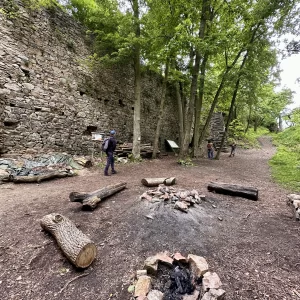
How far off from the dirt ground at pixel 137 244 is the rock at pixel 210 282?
14 centimetres

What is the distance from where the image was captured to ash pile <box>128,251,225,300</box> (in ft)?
5.45

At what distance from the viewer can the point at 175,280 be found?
1.90m

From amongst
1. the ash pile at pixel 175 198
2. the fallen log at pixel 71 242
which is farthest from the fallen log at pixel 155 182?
the fallen log at pixel 71 242

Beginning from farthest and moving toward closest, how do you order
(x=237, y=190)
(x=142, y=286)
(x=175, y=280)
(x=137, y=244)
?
(x=237, y=190) → (x=137, y=244) → (x=175, y=280) → (x=142, y=286)

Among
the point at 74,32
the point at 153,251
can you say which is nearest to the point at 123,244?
the point at 153,251

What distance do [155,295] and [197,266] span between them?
54 centimetres

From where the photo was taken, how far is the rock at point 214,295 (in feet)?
5.18

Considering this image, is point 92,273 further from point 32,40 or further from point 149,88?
point 149,88

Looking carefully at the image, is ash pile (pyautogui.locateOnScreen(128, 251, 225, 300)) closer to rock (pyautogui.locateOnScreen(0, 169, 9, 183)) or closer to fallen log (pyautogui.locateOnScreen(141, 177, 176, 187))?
fallen log (pyautogui.locateOnScreen(141, 177, 176, 187))

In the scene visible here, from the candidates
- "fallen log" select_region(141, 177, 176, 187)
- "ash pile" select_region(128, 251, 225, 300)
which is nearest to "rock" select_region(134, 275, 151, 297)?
"ash pile" select_region(128, 251, 225, 300)

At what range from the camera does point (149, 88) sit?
1312 centimetres

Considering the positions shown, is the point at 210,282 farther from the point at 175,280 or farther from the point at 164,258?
the point at 164,258

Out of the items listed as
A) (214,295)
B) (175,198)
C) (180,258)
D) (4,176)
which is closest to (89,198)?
(175,198)

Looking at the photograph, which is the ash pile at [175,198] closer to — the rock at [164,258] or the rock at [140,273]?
the rock at [164,258]
